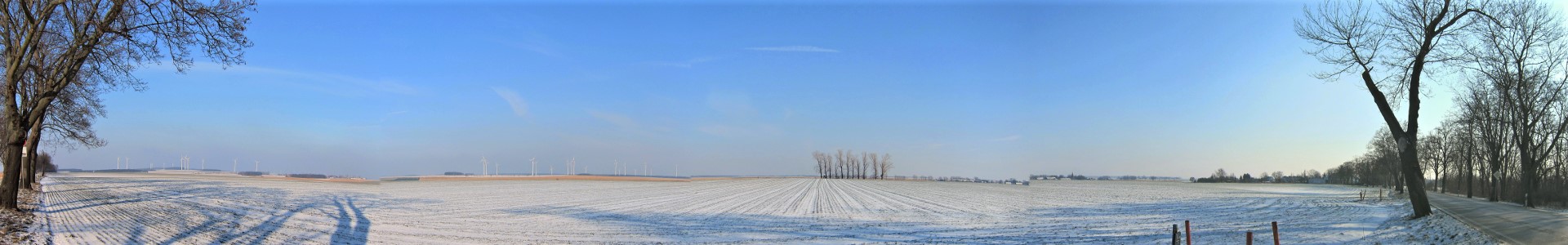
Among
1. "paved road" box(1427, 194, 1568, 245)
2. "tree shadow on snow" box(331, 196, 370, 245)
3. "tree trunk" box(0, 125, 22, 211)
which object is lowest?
"tree shadow on snow" box(331, 196, 370, 245)

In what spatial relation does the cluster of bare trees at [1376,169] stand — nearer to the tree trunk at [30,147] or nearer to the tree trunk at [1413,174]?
the tree trunk at [1413,174]

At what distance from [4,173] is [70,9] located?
5.42m

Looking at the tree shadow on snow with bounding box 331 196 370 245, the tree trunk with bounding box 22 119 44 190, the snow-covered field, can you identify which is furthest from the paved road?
the tree trunk with bounding box 22 119 44 190

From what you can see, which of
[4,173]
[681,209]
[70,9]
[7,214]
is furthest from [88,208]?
[681,209]

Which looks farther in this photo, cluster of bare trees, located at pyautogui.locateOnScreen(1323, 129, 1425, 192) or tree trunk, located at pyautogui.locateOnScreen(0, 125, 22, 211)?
cluster of bare trees, located at pyautogui.locateOnScreen(1323, 129, 1425, 192)

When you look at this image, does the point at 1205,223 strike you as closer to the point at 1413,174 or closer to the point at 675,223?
the point at 1413,174

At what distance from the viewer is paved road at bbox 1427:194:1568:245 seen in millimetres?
16656

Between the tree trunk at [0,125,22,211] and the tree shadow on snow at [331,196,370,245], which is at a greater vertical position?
the tree trunk at [0,125,22,211]

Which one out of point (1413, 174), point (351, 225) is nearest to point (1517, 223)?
point (1413, 174)

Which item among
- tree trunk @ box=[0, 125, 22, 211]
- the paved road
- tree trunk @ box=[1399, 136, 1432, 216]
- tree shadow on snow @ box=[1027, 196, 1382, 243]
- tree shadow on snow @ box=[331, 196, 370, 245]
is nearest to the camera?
the paved road

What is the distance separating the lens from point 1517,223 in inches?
816

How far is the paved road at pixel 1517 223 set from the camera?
16656mm

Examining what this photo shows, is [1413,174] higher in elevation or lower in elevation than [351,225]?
higher

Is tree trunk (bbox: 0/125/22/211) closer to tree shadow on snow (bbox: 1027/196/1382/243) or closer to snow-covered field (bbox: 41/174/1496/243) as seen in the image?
snow-covered field (bbox: 41/174/1496/243)
